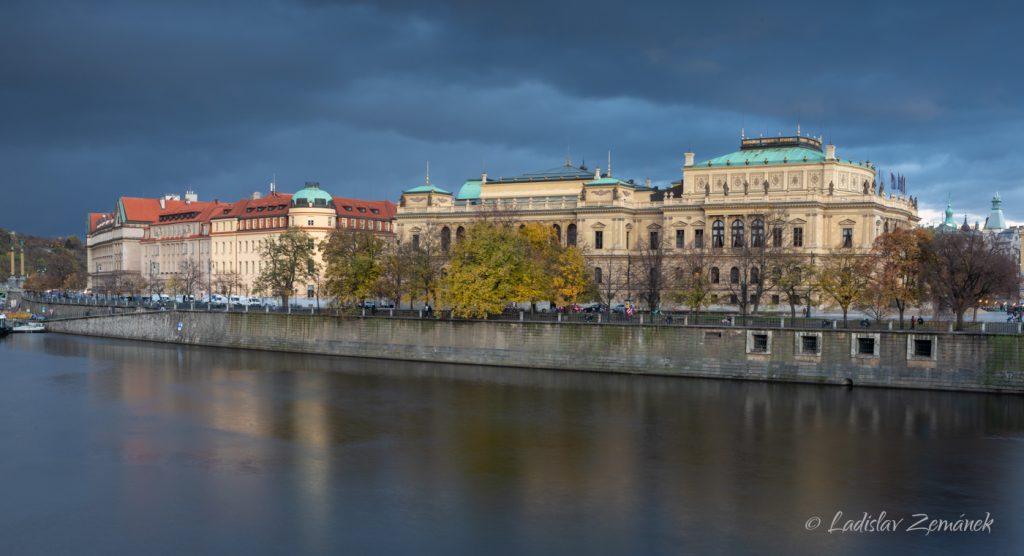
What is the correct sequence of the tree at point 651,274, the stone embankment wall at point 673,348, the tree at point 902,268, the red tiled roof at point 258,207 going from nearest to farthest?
the stone embankment wall at point 673,348, the tree at point 902,268, the tree at point 651,274, the red tiled roof at point 258,207

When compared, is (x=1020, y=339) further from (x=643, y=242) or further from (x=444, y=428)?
(x=643, y=242)

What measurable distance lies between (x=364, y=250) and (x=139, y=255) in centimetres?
8703

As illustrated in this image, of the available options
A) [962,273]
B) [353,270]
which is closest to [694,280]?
[962,273]

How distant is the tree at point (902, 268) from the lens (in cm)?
6000

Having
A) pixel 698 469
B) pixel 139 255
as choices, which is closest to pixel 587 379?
pixel 698 469

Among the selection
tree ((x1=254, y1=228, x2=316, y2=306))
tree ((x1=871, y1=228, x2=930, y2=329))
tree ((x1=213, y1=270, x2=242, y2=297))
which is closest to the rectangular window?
tree ((x1=871, y1=228, x2=930, y2=329))

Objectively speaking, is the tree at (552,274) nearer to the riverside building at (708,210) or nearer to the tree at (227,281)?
the riverside building at (708,210)

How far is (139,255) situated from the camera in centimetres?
14850

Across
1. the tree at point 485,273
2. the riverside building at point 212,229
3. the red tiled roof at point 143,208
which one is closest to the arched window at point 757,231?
the tree at point 485,273

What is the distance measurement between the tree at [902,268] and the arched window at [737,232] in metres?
22.8

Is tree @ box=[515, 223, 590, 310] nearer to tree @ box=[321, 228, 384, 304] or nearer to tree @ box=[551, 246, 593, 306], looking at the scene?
tree @ box=[551, 246, 593, 306]

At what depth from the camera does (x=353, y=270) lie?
73750mm

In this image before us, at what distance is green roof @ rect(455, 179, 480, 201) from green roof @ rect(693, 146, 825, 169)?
25.9 m

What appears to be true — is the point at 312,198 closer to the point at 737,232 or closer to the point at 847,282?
the point at 737,232
